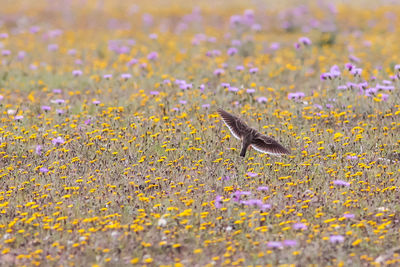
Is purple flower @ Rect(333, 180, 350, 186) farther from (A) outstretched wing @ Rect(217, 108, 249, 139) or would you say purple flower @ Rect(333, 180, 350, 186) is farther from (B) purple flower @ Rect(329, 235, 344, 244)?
(A) outstretched wing @ Rect(217, 108, 249, 139)

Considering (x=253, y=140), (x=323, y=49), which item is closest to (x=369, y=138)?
(x=253, y=140)

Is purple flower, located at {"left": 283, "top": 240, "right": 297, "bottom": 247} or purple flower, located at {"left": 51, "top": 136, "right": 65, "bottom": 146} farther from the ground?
purple flower, located at {"left": 283, "top": 240, "right": 297, "bottom": 247}

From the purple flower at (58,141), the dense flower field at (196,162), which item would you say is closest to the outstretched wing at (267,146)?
the dense flower field at (196,162)

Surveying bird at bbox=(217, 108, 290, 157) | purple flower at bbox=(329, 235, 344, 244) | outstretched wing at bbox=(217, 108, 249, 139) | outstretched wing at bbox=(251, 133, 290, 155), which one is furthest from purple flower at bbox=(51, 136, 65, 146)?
purple flower at bbox=(329, 235, 344, 244)

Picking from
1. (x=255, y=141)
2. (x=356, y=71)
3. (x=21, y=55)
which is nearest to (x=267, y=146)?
(x=255, y=141)

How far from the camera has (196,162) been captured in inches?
248

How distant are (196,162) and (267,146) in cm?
81

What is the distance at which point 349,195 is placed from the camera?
5.45 metres

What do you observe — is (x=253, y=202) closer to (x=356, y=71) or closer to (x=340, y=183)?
(x=340, y=183)

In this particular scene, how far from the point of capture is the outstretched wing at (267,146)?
6.15 m

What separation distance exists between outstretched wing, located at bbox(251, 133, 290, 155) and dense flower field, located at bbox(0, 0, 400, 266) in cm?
15

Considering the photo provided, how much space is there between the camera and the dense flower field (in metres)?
4.75

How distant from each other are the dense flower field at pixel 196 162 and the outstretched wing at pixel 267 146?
149mm

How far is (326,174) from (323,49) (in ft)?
23.5
